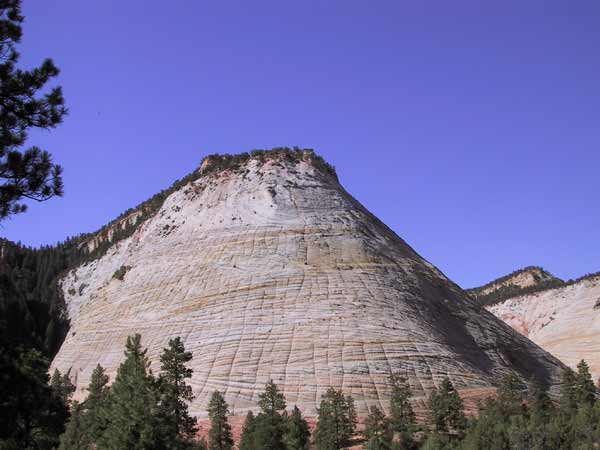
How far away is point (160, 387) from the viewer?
30.8 metres

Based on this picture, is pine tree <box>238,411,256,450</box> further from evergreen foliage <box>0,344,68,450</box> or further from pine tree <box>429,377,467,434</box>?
pine tree <box>429,377,467,434</box>

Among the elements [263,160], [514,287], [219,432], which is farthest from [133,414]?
[514,287]

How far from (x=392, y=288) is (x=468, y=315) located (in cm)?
981

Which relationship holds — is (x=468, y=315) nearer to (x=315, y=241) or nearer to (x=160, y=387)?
(x=315, y=241)

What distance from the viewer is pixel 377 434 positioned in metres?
40.0

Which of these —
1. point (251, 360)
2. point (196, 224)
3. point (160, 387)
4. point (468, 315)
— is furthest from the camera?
point (196, 224)

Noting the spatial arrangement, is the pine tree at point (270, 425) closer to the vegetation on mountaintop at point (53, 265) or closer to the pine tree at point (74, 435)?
the pine tree at point (74, 435)

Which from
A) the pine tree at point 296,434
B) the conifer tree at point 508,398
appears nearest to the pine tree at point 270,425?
the pine tree at point 296,434

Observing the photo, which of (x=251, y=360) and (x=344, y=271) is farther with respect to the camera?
(x=344, y=271)

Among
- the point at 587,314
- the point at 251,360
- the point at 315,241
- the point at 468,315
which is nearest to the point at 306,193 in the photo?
the point at 315,241

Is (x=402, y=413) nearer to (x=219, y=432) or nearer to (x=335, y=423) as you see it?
(x=335, y=423)

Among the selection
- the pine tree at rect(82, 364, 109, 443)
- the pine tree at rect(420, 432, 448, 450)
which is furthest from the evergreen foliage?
the pine tree at rect(420, 432, 448, 450)

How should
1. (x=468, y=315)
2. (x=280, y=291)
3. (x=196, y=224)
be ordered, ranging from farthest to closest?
(x=196, y=224) < (x=468, y=315) < (x=280, y=291)

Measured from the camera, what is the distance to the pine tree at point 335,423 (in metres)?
40.8
